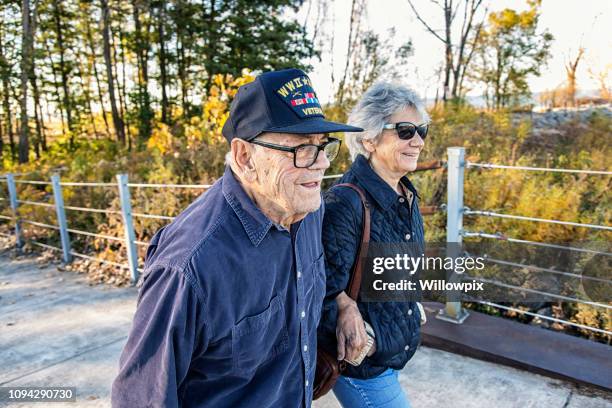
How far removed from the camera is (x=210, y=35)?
15766 mm

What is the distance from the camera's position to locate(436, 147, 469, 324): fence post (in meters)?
3.22

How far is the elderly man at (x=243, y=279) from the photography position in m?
1.11

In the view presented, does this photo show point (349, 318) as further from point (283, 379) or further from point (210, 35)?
point (210, 35)

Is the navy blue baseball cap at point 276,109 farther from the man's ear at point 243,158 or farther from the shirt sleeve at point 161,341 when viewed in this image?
the shirt sleeve at point 161,341

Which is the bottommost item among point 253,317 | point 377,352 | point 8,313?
point 8,313

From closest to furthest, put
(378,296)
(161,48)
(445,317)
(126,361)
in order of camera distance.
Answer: (126,361) → (378,296) → (445,317) → (161,48)

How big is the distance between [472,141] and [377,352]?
20.8ft

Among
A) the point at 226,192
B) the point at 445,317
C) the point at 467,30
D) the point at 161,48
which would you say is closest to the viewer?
the point at 226,192

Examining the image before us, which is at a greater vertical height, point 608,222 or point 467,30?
point 467,30

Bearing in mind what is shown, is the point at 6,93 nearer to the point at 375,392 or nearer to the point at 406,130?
the point at 406,130

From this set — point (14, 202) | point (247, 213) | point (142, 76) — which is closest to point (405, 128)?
point (247, 213)

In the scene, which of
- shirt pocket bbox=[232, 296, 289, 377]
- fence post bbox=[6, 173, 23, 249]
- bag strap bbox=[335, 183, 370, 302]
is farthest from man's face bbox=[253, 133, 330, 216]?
fence post bbox=[6, 173, 23, 249]

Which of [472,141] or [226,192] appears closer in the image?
[226,192]

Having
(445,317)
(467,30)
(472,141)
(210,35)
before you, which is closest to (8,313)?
(445,317)
